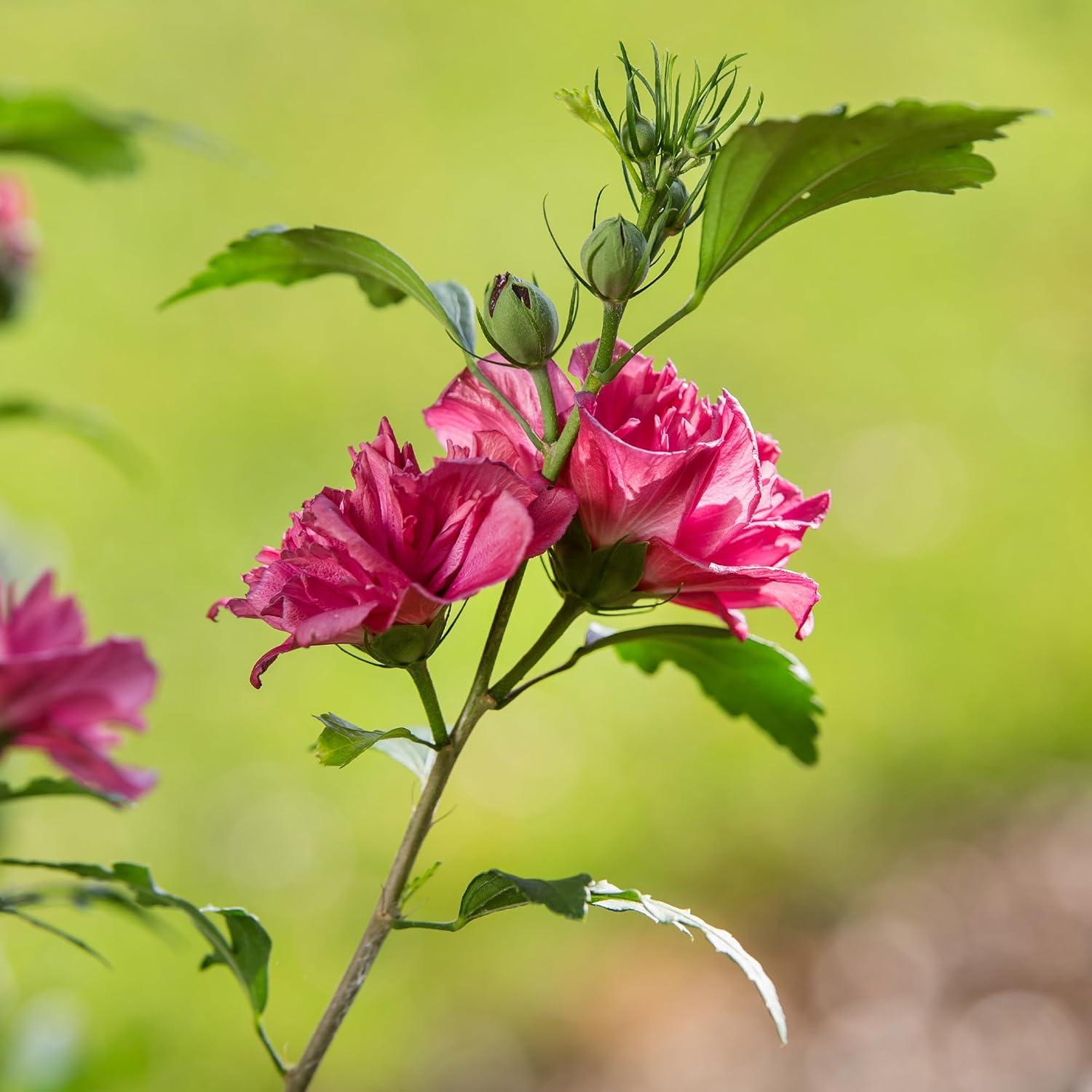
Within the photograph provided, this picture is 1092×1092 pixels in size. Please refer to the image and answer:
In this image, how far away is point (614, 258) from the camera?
1.29ft

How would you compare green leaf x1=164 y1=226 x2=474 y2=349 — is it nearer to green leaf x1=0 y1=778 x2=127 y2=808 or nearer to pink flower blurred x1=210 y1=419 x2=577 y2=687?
pink flower blurred x1=210 y1=419 x2=577 y2=687

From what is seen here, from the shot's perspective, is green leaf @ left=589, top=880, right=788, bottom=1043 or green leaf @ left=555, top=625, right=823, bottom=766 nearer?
green leaf @ left=589, top=880, right=788, bottom=1043

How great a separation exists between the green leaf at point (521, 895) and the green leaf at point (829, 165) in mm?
188

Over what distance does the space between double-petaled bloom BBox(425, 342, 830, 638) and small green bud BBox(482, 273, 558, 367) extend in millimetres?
20

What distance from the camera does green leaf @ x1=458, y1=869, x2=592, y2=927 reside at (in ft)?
1.24

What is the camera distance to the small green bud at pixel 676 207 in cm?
41

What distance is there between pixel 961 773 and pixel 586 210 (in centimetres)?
125

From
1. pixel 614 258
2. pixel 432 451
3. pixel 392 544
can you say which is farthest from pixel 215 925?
pixel 432 451

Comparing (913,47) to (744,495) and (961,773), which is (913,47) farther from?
(744,495)

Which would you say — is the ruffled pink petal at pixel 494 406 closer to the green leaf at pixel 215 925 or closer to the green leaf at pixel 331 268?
the green leaf at pixel 331 268

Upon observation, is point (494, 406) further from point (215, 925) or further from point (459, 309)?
point (215, 925)

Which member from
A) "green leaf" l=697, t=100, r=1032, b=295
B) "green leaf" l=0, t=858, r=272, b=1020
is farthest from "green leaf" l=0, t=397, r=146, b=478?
"green leaf" l=697, t=100, r=1032, b=295

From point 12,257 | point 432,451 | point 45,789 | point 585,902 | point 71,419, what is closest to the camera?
point 585,902

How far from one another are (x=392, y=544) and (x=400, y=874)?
0.37ft
